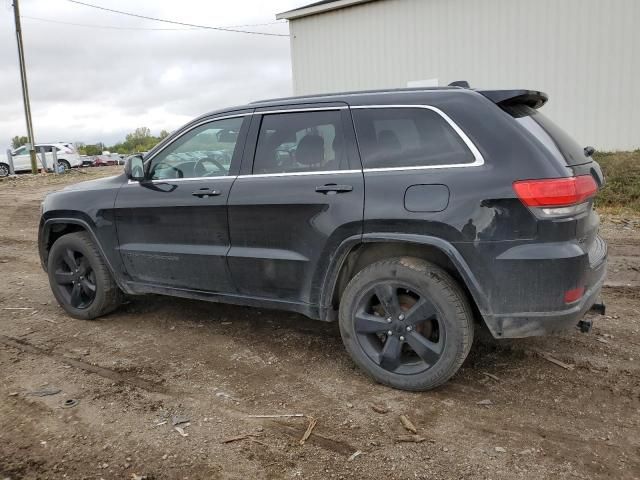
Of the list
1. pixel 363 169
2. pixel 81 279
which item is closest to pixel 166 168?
pixel 81 279

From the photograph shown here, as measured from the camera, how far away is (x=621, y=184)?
10.3 meters

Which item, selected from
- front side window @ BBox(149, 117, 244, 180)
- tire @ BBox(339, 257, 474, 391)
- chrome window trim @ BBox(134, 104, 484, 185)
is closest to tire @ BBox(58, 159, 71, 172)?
front side window @ BBox(149, 117, 244, 180)

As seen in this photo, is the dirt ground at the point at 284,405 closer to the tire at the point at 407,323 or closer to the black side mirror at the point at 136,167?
the tire at the point at 407,323

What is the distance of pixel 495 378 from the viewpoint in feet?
12.1

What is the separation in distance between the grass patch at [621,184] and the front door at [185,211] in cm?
755

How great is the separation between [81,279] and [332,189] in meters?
2.79

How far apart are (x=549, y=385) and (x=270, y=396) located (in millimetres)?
1766

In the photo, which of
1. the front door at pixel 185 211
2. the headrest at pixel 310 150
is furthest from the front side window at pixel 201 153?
the headrest at pixel 310 150

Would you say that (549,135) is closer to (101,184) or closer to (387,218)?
(387,218)

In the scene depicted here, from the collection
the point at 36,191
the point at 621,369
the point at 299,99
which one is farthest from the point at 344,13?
the point at 621,369

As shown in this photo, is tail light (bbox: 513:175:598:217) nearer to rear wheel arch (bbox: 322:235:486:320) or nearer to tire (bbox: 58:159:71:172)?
rear wheel arch (bbox: 322:235:486:320)

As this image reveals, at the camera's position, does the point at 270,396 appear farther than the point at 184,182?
No

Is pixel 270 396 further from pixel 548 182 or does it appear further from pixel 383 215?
pixel 548 182

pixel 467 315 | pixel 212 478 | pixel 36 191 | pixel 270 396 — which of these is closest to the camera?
pixel 212 478
